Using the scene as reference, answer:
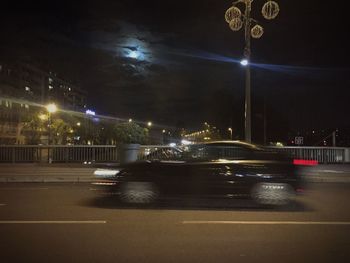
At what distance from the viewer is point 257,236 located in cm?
797

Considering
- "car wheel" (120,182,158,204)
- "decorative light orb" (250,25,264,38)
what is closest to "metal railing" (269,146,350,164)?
"decorative light orb" (250,25,264,38)

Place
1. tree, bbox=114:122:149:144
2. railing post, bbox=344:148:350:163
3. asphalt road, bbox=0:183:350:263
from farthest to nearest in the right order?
tree, bbox=114:122:149:144
railing post, bbox=344:148:350:163
asphalt road, bbox=0:183:350:263

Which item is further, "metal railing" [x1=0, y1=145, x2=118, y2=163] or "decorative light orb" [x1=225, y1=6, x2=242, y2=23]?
"metal railing" [x1=0, y1=145, x2=118, y2=163]

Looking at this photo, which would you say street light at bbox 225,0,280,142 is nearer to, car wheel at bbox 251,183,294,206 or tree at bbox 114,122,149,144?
car wheel at bbox 251,183,294,206

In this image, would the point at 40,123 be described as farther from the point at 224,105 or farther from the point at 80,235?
the point at 80,235

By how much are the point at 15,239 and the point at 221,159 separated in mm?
5359

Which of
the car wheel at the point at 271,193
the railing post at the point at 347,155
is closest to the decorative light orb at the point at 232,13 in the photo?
the car wheel at the point at 271,193

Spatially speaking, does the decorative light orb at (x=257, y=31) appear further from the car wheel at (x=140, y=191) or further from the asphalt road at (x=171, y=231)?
the car wheel at (x=140, y=191)

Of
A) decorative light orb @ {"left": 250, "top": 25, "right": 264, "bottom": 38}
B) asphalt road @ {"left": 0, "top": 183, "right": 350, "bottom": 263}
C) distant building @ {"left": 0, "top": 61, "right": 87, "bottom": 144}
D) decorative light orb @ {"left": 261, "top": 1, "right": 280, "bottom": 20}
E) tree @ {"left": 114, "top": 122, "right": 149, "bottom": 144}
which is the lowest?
asphalt road @ {"left": 0, "top": 183, "right": 350, "bottom": 263}

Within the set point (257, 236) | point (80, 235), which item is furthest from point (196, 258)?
point (80, 235)

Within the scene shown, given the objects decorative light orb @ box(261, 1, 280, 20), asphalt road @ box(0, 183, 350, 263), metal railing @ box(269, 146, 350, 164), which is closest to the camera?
asphalt road @ box(0, 183, 350, 263)

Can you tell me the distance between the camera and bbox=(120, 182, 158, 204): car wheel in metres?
11.2

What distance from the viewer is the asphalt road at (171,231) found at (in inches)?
263

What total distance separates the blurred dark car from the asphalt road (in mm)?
330
